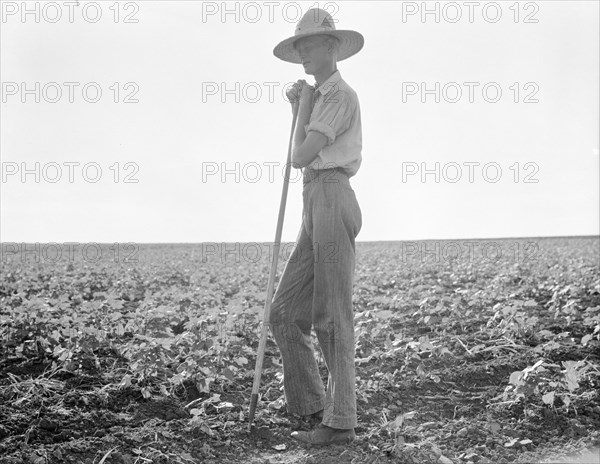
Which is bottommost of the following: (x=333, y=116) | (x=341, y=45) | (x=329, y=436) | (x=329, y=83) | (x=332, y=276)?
(x=329, y=436)

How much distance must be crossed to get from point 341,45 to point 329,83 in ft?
0.96

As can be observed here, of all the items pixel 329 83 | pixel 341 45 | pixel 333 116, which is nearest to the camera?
pixel 333 116

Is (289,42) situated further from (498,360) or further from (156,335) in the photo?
(498,360)

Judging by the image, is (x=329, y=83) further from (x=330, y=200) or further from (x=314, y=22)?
(x=330, y=200)

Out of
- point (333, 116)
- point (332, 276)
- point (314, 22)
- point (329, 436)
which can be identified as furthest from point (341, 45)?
point (329, 436)

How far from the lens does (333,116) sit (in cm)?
338

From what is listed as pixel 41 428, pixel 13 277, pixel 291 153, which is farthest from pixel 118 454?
pixel 13 277

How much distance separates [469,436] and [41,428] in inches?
90.7

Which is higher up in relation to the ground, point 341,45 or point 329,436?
point 341,45

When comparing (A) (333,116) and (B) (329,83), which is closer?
(A) (333,116)

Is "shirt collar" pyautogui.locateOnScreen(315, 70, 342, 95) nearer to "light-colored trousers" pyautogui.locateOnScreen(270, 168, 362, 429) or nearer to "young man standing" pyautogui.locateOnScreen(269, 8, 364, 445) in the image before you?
"young man standing" pyautogui.locateOnScreen(269, 8, 364, 445)

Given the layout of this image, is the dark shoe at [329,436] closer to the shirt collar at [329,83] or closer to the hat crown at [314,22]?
the shirt collar at [329,83]

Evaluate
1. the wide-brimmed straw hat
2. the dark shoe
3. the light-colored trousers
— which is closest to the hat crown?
the wide-brimmed straw hat

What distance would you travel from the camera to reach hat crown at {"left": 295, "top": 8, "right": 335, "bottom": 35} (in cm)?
345
